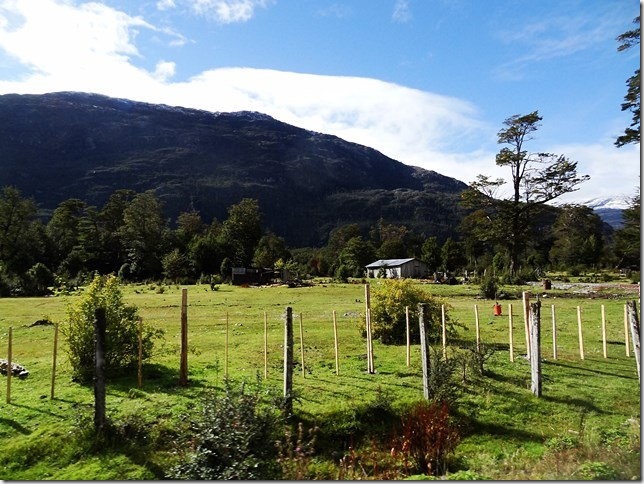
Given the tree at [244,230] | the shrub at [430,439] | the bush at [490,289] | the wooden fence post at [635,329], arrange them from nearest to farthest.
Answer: the shrub at [430,439], the wooden fence post at [635,329], the bush at [490,289], the tree at [244,230]

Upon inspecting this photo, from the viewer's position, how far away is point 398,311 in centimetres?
1565

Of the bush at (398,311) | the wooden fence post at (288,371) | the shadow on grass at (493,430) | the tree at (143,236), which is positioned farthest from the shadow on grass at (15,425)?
the tree at (143,236)

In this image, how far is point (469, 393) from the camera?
10.6 metres

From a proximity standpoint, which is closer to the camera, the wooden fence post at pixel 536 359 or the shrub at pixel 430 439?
the shrub at pixel 430 439

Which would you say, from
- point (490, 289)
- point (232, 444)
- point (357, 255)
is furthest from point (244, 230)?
point (232, 444)

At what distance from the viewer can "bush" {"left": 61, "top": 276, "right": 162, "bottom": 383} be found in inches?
436

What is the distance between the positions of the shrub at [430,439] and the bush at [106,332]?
704cm

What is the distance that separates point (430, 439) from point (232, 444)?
3.41m

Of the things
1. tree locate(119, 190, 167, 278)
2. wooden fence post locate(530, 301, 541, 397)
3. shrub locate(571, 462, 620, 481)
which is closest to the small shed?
tree locate(119, 190, 167, 278)

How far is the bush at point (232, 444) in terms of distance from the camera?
21.9ft

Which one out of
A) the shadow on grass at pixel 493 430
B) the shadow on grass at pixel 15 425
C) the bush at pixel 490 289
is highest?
the bush at pixel 490 289

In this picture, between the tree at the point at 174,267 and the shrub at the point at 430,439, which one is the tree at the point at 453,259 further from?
the shrub at the point at 430,439

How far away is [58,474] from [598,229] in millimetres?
105181

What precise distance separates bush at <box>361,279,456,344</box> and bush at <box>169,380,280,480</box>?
26.7 feet
